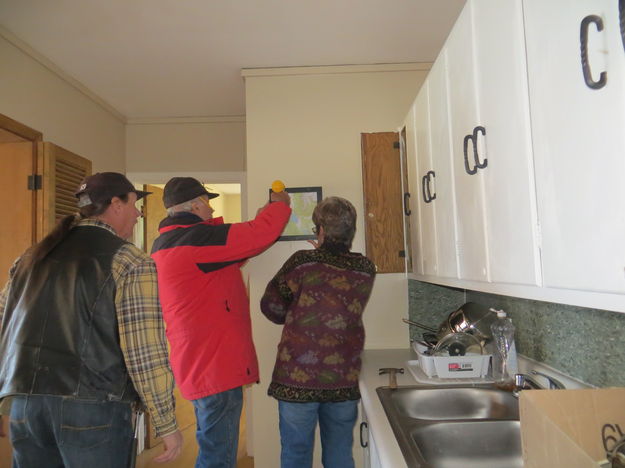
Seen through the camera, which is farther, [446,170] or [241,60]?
[241,60]

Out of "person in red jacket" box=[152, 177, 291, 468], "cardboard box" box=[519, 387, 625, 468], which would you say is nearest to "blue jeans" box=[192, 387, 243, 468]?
"person in red jacket" box=[152, 177, 291, 468]

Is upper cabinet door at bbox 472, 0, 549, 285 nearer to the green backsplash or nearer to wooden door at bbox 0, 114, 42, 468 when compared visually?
the green backsplash

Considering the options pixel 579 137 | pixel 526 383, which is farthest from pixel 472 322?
pixel 579 137

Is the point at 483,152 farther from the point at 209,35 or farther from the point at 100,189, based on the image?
the point at 209,35

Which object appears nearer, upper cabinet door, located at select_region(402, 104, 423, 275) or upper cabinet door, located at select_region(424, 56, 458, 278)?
upper cabinet door, located at select_region(424, 56, 458, 278)

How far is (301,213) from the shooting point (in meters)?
2.62

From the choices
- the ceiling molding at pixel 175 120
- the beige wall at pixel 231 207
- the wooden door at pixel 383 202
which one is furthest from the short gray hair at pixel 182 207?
the beige wall at pixel 231 207

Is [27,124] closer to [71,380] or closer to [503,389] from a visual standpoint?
[71,380]

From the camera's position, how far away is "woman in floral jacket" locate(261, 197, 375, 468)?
5.51ft

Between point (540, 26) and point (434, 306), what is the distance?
191cm

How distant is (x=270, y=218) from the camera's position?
2.08m

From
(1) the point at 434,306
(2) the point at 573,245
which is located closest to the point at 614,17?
(2) the point at 573,245

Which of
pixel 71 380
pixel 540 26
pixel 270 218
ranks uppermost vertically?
pixel 540 26

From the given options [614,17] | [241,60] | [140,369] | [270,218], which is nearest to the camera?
[614,17]
